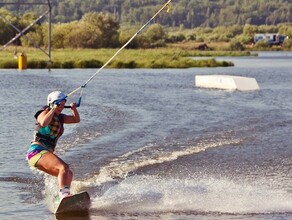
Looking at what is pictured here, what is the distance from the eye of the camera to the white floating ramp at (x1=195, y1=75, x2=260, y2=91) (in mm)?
33844

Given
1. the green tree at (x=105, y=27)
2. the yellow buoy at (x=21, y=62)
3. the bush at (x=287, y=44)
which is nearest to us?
the yellow buoy at (x=21, y=62)

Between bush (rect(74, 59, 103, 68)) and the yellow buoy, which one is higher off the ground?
the yellow buoy

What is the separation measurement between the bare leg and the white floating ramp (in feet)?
78.9

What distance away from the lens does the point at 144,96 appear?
29.7 metres

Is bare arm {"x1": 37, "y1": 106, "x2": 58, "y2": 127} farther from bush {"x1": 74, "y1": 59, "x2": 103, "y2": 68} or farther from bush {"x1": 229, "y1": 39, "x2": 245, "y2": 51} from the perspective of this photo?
bush {"x1": 229, "y1": 39, "x2": 245, "y2": 51}

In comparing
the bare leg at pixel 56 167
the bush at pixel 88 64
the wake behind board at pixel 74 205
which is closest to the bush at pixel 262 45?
the bush at pixel 88 64

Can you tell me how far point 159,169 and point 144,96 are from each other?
1633cm

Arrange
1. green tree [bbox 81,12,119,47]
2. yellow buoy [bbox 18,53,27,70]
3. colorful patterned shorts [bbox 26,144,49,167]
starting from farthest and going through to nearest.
Result: green tree [bbox 81,12,119,47]
yellow buoy [bbox 18,53,27,70]
colorful patterned shorts [bbox 26,144,49,167]

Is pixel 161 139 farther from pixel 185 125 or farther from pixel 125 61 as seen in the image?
pixel 125 61

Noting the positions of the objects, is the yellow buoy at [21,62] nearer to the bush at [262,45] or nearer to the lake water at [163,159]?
the lake water at [163,159]

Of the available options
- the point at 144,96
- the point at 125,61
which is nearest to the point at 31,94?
the point at 144,96

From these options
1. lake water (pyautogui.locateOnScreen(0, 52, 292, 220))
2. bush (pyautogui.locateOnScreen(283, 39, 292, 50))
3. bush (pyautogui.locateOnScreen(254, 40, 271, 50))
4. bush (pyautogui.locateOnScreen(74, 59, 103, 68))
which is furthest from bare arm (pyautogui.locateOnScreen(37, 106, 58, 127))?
bush (pyautogui.locateOnScreen(283, 39, 292, 50))

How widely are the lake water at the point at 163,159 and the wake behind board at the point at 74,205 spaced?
14 cm

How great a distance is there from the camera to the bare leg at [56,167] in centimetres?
999
